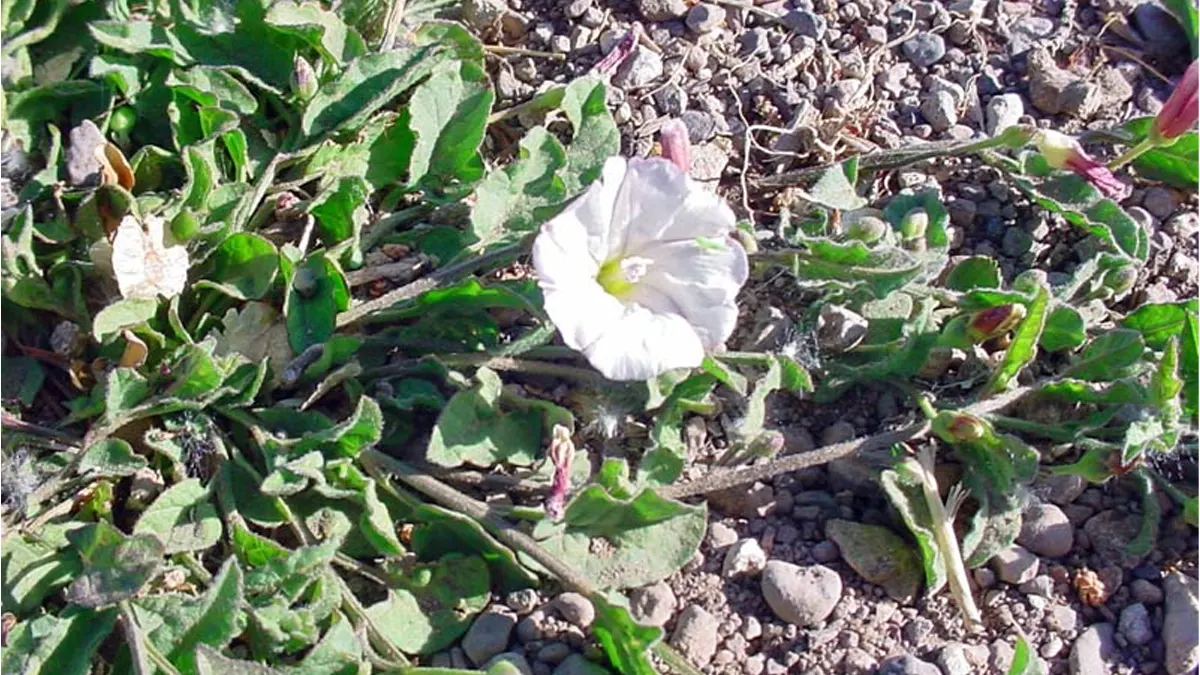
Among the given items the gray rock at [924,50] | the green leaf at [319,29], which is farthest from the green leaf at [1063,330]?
the green leaf at [319,29]

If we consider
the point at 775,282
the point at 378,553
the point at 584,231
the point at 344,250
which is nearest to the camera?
the point at 584,231

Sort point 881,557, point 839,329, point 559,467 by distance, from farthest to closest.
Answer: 1. point 839,329
2. point 881,557
3. point 559,467

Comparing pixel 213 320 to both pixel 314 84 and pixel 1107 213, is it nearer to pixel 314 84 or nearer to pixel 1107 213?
pixel 314 84

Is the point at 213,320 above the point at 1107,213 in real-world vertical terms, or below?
below

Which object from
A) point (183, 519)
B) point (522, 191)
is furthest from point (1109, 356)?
point (183, 519)

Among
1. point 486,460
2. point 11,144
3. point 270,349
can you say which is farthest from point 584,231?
point 11,144

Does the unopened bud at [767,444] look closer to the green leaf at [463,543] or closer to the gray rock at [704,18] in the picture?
the green leaf at [463,543]

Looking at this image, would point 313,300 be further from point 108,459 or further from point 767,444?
point 767,444

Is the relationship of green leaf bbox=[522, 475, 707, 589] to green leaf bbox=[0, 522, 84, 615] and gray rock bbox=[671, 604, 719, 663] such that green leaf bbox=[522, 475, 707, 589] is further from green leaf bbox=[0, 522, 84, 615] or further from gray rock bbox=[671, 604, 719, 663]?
green leaf bbox=[0, 522, 84, 615]

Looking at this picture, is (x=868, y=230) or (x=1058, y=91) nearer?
(x=868, y=230)
